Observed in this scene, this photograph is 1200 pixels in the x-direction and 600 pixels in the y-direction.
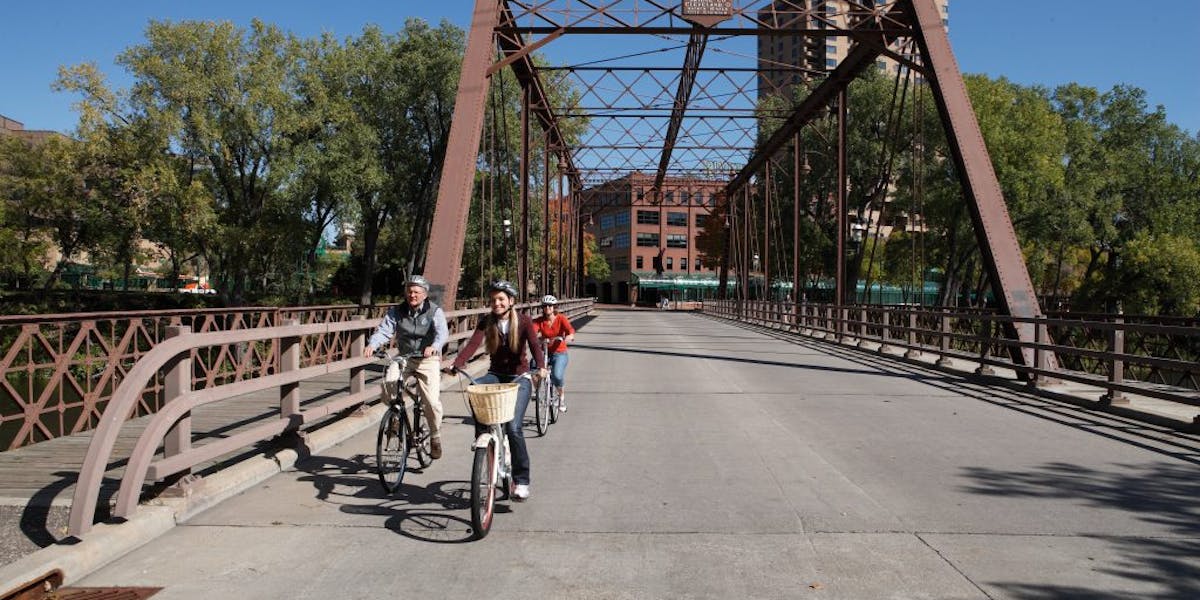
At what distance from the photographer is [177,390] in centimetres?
561

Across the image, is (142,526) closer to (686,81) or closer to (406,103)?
(686,81)

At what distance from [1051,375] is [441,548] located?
11254 mm

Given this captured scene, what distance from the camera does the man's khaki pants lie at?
6824 mm

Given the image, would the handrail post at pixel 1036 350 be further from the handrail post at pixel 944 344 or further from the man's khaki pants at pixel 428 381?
the man's khaki pants at pixel 428 381

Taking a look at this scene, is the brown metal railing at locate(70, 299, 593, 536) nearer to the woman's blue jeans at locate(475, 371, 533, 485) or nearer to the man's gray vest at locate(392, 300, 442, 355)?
the man's gray vest at locate(392, 300, 442, 355)

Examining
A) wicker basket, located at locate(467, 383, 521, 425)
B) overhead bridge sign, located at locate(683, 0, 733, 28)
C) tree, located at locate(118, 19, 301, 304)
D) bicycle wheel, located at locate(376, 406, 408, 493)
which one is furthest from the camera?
tree, located at locate(118, 19, 301, 304)

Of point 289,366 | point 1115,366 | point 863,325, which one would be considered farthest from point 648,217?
point 289,366

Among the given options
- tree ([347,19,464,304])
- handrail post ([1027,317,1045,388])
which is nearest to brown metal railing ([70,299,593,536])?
handrail post ([1027,317,1045,388])

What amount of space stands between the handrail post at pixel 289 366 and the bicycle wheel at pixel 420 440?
4.02ft

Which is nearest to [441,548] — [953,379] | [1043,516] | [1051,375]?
[1043,516]

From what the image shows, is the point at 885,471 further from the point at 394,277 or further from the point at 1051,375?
the point at 394,277

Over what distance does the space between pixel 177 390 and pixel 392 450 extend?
1554mm

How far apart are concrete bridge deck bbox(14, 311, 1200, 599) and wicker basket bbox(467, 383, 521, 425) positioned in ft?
2.40

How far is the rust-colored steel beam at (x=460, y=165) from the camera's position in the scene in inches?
609
